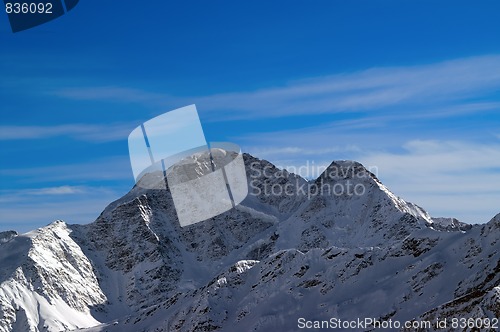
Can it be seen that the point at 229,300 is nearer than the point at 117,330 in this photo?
Yes

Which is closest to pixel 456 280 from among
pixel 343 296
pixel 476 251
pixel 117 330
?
pixel 476 251

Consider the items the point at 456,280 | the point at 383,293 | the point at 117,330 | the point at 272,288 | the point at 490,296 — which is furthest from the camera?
the point at 117,330

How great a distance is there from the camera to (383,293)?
128 metres

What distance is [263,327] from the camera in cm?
13612

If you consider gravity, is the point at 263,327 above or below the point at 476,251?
below

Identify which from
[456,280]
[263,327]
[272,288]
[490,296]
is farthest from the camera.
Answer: [272,288]

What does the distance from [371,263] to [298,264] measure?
697 inches

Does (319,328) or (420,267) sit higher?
(420,267)

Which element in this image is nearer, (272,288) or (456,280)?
(456,280)

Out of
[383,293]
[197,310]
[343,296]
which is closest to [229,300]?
[197,310]

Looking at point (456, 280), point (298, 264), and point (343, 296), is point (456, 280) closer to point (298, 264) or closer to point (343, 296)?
point (343, 296)

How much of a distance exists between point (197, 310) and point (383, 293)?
1666 inches

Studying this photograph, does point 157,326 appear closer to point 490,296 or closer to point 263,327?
point 263,327

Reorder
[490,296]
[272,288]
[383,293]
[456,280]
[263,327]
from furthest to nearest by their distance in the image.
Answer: [272,288], [263,327], [383,293], [456,280], [490,296]
